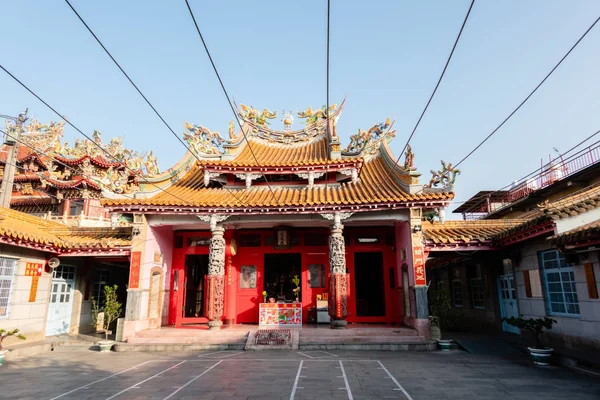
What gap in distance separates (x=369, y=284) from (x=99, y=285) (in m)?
11.9

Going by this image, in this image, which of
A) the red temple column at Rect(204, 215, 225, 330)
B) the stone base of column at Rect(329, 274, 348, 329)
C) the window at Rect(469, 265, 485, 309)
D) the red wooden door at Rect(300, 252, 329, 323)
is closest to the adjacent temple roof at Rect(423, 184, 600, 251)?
the window at Rect(469, 265, 485, 309)

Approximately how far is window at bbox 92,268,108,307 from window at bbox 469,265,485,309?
55.0 feet

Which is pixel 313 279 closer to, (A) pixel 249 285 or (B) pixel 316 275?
(B) pixel 316 275

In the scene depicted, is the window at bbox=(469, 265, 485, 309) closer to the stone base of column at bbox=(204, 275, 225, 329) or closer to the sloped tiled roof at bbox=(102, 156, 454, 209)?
the sloped tiled roof at bbox=(102, 156, 454, 209)

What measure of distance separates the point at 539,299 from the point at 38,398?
42.2 ft

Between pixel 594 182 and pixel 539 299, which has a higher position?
pixel 594 182

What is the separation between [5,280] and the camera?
36.2 ft

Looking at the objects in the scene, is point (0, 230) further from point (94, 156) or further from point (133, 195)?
point (94, 156)

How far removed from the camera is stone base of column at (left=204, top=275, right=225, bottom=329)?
1199 centimetres

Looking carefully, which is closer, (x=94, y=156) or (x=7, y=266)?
(x=7, y=266)

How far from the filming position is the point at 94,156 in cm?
2711

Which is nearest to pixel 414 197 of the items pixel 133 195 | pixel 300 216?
pixel 300 216

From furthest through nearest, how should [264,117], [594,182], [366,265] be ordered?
[264,117] < [594,182] < [366,265]

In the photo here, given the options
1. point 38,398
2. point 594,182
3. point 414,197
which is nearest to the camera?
point 38,398
